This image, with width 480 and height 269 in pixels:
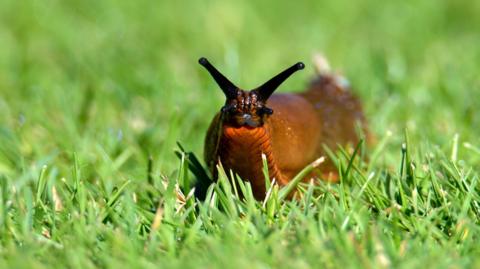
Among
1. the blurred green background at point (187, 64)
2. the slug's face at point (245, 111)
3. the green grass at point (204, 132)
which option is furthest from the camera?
the blurred green background at point (187, 64)

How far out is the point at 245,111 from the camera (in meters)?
3.47

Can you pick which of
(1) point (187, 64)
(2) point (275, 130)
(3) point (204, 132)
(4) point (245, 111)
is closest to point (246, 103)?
(4) point (245, 111)

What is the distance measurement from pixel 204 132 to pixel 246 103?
1.51m

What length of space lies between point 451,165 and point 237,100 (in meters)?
0.95

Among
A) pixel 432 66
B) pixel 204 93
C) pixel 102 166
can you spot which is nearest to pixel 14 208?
pixel 102 166

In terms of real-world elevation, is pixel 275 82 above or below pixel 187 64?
above

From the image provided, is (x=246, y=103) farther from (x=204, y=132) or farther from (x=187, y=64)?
(x=187, y=64)

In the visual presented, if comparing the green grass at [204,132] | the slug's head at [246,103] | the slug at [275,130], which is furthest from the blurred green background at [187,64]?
the slug's head at [246,103]

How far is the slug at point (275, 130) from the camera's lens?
3484mm

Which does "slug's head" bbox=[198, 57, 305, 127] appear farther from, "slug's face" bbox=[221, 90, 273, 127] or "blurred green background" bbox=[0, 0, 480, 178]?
"blurred green background" bbox=[0, 0, 480, 178]

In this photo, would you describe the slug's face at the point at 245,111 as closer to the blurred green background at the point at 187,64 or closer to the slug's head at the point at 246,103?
the slug's head at the point at 246,103

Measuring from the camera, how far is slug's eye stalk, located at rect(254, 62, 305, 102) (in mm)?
3469

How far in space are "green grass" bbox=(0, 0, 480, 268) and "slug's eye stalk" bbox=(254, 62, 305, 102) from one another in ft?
1.39

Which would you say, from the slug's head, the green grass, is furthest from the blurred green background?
the slug's head
